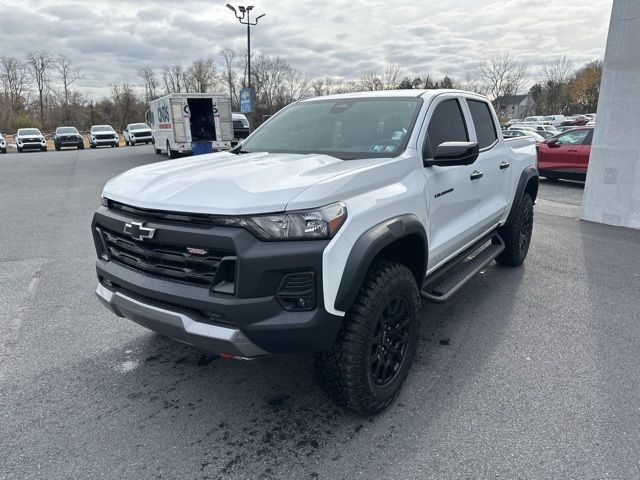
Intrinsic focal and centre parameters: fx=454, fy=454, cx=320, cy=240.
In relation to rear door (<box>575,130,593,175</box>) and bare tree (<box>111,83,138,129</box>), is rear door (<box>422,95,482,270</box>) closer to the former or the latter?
rear door (<box>575,130,593,175</box>)

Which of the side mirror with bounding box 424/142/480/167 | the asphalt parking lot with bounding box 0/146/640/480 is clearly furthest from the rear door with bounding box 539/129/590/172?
the side mirror with bounding box 424/142/480/167

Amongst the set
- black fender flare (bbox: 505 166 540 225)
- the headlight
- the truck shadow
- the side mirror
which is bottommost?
the truck shadow

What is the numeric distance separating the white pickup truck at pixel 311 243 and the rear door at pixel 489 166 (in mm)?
560

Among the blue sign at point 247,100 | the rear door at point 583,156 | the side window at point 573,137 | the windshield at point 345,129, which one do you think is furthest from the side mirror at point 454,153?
the blue sign at point 247,100

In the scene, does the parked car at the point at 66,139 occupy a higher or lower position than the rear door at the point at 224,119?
lower

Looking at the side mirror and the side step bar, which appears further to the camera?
the side step bar

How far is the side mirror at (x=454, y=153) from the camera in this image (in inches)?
114

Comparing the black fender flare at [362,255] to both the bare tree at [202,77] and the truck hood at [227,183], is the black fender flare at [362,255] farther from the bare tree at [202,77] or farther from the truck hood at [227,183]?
the bare tree at [202,77]

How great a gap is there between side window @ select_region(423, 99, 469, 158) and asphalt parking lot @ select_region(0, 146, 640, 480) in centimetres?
152

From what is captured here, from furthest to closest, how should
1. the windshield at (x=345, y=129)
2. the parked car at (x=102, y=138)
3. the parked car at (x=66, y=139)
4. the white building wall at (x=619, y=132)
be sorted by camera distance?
1. the parked car at (x=102, y=138)
2. the parked car at (x=66, y=139)
3. the white building wall at (x=619, y=132)
4. the windshield at (x=345, y=129)

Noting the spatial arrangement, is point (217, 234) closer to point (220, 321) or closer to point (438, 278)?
point (220, 321)

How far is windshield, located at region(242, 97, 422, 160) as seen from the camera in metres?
3.14

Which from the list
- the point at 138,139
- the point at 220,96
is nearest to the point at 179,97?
the point at 220,96

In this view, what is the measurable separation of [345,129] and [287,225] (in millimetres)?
1521
